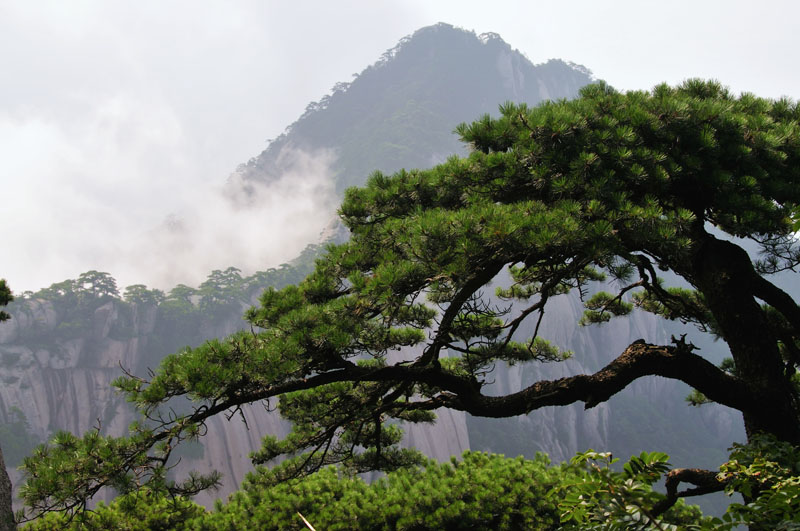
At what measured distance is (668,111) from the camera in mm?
3695

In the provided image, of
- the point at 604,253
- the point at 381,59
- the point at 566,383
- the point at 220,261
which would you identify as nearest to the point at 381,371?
the point at 566,383

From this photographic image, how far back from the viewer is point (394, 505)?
217 inches

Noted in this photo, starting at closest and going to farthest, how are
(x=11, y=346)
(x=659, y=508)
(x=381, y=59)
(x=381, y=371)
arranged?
(x=659, y=508) < (x=381, y=371) < (x=11, y=346) < (x=381, y=59)

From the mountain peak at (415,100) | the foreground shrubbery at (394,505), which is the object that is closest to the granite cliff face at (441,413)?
the mountain peak at (415,100)

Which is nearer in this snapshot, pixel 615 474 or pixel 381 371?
pixel 615 474

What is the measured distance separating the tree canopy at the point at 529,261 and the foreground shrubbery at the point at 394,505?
152 cm

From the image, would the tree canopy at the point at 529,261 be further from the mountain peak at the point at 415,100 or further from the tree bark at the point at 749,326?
the mountain peak at the point at 415,100

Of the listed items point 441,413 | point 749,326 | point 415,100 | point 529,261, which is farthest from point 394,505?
point 415,100

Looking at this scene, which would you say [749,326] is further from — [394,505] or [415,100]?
[415,100]

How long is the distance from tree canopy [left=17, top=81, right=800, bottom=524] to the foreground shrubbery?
59.9 inches

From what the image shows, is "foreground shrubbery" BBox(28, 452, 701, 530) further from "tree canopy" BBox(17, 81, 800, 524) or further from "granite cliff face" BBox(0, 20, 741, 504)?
"granite cliff face" BBox(0, 20, 741, 504)

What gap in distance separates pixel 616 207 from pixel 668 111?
3.46 ft

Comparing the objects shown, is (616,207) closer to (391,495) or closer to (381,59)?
(391,495)

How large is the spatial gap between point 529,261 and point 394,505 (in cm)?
337
